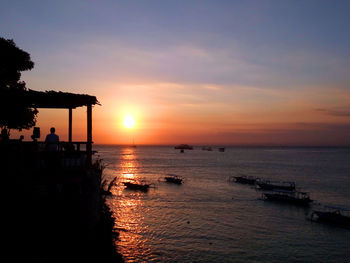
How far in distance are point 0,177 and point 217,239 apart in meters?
25.3

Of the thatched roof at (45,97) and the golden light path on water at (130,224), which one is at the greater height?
the thatched roof at (45,97)

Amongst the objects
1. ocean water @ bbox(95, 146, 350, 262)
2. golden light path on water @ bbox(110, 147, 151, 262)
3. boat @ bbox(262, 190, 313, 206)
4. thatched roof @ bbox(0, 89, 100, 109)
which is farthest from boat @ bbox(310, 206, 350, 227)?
thatched roof @ bbox(0, 89, 100, 109)

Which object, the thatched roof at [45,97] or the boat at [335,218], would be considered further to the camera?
the boat at [335,218]

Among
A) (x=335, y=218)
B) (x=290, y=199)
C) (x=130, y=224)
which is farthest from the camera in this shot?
(x=290, y=199)

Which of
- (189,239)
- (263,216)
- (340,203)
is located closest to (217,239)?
(189,239)

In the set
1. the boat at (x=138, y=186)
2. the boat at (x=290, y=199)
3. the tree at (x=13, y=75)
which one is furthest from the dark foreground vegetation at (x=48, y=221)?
the boat at (x=138, y=186)

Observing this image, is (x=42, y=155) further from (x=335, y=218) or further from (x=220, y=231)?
(x=335, y=218)

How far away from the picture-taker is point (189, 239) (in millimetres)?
32094

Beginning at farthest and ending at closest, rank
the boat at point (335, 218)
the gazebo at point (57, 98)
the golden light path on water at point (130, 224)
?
the boat at point (335, 218), the golden light path on water at point (130, 224), the gazebo at point (57, 98)

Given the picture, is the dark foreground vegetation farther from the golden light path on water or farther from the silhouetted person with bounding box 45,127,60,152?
the golden light path on water

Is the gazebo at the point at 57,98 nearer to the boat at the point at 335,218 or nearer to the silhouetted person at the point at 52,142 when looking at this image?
the silhouetted person at the point at 52,142

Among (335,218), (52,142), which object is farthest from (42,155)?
(335,218)

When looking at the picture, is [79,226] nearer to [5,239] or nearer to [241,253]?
[5,239]

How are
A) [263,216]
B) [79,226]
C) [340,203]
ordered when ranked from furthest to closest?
[340,203] < [263,216] < [79,226]
